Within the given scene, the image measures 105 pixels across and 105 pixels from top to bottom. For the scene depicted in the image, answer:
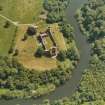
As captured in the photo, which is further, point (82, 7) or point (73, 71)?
point (82, 7)

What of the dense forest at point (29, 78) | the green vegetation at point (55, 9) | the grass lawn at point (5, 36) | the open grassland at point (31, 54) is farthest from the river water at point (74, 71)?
the grass lawn at point (5, 36)

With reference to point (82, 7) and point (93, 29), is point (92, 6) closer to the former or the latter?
point (82, 7)

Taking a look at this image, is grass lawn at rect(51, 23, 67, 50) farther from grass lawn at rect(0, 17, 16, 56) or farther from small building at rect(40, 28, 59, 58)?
grass lawn at rect(0, 17, 16, 56)

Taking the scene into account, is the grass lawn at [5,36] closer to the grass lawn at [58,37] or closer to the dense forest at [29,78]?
the dense forest at [29,78]

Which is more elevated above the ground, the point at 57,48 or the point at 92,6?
the point at 92,6

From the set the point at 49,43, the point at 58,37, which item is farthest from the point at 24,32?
the point at 58,37

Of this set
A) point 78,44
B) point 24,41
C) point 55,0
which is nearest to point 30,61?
point 24,41
